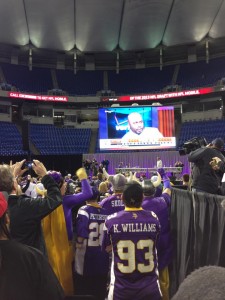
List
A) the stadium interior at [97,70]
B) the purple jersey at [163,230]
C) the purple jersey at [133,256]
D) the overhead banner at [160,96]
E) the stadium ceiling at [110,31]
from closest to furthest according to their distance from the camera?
the purple jersey at [133,256] < the purple jersey at [163,230] < the stadium interior at [97,70] < the stadium ceiling at [110,31] < the overhead banner at [160,96]

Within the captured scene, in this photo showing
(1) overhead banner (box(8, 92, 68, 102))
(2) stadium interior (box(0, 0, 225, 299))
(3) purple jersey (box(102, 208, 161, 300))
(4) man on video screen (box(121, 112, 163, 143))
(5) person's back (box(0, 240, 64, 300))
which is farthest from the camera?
(1) overhead banner (box(8, 92, 68, 102))

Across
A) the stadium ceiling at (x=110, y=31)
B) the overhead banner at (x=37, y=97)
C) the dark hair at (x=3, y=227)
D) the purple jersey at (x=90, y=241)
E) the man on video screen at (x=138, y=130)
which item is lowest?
the purple jersey at (x=90, y=241)

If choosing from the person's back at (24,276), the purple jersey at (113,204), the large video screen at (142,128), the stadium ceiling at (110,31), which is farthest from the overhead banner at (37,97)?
the person's back at (24,276)

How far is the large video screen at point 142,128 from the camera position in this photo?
25734 mm

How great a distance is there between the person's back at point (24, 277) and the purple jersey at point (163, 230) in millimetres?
2345

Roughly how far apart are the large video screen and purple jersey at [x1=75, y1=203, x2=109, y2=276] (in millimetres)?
21866

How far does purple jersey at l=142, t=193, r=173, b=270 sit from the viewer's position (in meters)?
3.92

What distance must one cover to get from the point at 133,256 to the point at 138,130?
2317 centimetres

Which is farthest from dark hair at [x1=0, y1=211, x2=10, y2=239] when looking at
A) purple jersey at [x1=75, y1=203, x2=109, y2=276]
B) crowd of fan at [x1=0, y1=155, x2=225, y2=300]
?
purple jersey at [x1=75, y1=203, x2=109, y2=276]

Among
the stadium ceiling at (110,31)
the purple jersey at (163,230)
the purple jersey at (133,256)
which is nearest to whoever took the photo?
the purple jersey at (133,256)

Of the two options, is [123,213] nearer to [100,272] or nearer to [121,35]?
[100,272]

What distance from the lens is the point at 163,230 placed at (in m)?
4.08

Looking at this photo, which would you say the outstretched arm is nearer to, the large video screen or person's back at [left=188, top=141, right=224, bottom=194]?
person's back at [left=188, top=141, right=224, bottom=194]

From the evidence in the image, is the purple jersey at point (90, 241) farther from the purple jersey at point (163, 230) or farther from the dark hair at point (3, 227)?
the dark hair at point (3, 227)
